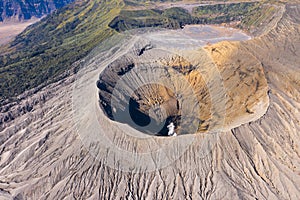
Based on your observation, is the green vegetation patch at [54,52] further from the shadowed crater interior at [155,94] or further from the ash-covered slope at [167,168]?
the ash-covered slope at [167,168]

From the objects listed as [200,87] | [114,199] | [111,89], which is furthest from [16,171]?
[200,87]

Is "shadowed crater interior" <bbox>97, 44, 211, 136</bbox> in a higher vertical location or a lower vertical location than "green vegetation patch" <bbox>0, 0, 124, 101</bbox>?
higher

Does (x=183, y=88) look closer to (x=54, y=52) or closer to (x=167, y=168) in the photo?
(x=167, y=168)

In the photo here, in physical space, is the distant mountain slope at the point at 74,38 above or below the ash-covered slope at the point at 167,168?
below

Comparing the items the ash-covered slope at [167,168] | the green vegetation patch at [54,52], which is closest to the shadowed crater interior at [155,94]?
the ash-covered slope at [167,168]

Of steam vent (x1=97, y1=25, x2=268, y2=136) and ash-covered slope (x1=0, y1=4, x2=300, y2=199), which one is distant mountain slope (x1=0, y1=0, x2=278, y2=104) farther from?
ash-covered slope (x1=0, y1=4, x2=300, y2=199)

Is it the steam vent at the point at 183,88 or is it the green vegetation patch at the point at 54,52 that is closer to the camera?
the steam vent at the point at 183,88

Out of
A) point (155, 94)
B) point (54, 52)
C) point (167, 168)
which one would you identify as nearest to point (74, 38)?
point (54, 52)

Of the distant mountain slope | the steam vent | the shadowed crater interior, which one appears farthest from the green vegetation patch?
the steam vent

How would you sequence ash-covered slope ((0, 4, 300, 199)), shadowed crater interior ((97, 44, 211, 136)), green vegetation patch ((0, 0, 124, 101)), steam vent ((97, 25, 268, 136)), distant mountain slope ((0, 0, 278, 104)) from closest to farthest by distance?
ash-covered slope ((0, 4, 300, 199)) < steam vent ((97, 25, 268, 136)) < shadowed crater interior ((97, 44, 211, 136)) < green vegetation patch ((0, 0, 124, 101)) < distant mountain slope ((0, 0, 278, 104))
